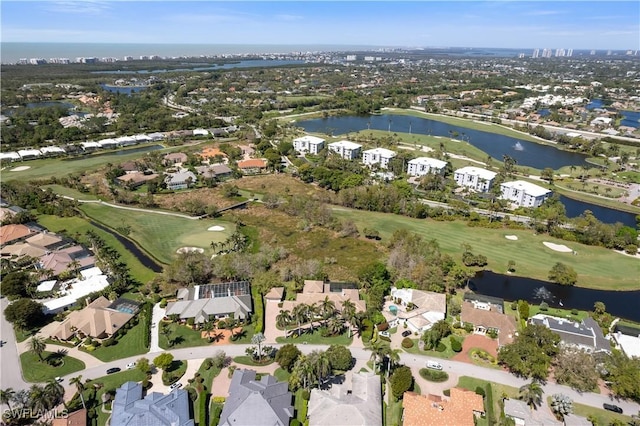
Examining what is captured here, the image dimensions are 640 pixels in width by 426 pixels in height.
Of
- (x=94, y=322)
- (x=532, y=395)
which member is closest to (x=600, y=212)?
(x=532, y=395)

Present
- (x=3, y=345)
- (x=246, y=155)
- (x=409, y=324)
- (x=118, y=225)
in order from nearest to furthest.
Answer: (x=3, y=345)
(x=409, y=324)
(x=118, y=225)
(x=246, y=155)

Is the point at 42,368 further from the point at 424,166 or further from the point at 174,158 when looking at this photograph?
the point at 424,166

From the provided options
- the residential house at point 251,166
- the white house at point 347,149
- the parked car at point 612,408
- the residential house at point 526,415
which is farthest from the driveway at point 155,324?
the white house at point 347,149

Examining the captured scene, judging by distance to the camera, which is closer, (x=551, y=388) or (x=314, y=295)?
(x=551, y=388)

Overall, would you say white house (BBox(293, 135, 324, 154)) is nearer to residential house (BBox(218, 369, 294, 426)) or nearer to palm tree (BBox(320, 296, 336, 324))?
palm tree (BBox(320, 296, 336, 324))

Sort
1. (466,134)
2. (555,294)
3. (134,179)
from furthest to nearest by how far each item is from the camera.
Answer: (466,134), (134,179), (555,294)

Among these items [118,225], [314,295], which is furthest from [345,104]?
[314,295]

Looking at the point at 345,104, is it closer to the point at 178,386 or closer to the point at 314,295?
the point at 314,295
